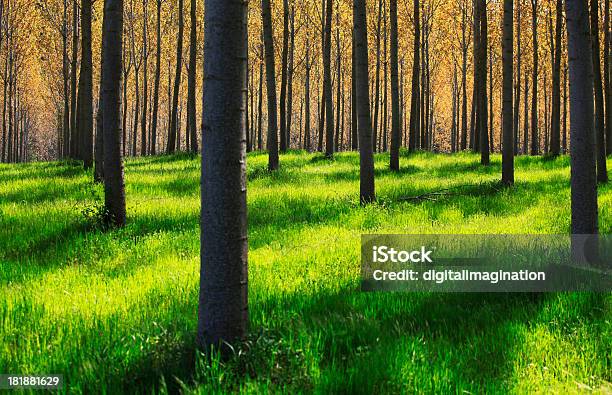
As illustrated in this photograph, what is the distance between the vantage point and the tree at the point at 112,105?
23.4 feet

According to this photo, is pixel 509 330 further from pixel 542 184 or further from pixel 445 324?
pixel 542 184

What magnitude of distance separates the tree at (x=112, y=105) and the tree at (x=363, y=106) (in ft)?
11.9

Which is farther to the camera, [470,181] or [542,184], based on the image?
[470,181]

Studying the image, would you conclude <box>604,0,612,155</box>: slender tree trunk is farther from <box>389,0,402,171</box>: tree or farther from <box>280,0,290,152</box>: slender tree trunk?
<box>280,0,290,152</box>: slender tree trunk

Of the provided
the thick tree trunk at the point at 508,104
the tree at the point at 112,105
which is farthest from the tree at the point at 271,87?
the tree at the point at 112,105

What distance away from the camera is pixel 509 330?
3686 millimetres

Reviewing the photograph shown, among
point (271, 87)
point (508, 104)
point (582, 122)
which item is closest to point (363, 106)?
point (508, 104)

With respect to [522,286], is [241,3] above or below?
above

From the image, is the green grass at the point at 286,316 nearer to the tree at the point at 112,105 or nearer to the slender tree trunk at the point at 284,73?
the tree at the point at 112,105

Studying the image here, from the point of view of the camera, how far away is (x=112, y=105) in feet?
23.3

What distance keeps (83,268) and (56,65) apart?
33.8m

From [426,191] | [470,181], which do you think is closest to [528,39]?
[470,181]

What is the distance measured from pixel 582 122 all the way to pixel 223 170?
12.5ft

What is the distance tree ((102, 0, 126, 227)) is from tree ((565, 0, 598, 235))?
5.38 m
